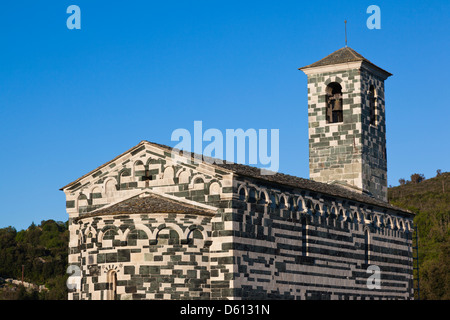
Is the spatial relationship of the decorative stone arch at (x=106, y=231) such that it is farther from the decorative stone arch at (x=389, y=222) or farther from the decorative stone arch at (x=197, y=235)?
the decorative stone arch at (x=389, y=222)

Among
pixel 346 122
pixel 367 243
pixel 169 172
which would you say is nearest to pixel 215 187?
pixel 169 172

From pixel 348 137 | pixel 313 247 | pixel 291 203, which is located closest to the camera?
pixel 291 203

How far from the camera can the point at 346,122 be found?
38875mm

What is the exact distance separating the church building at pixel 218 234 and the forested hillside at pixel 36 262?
29.2 m

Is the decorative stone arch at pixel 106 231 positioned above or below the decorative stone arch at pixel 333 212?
below

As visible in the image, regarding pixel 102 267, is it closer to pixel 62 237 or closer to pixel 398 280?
pixel 398 280

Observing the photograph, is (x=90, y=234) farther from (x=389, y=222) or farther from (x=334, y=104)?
(x=334, y=104)

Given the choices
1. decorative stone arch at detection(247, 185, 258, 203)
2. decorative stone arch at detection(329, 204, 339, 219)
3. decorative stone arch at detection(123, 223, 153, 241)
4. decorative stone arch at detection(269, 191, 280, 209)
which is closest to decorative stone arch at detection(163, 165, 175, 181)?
decorative stone arch at detection(123, 223, 153, 241)

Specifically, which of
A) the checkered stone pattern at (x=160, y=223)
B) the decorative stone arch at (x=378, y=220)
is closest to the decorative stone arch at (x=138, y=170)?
the checkered stone pattern at (x=160, y=223)

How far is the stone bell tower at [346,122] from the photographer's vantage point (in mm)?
38656

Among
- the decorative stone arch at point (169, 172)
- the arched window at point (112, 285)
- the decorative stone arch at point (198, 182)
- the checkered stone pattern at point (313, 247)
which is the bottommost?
the arched window at point (112, 285)

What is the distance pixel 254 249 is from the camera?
29.0 meters

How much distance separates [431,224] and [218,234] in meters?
43.1
